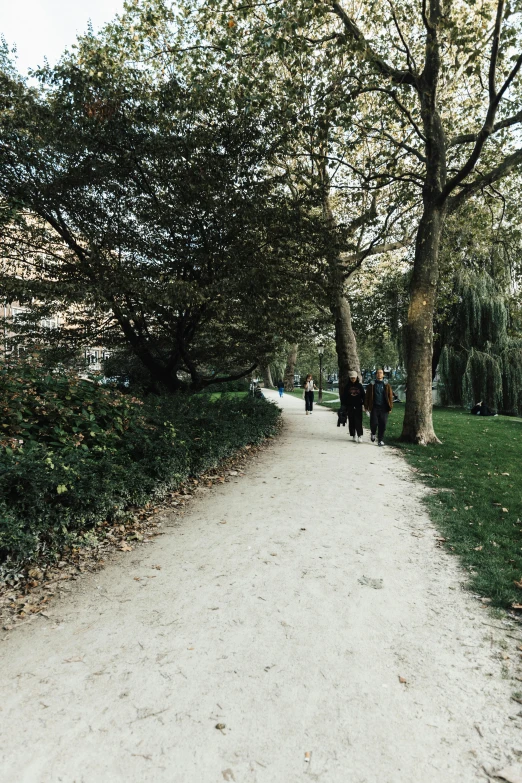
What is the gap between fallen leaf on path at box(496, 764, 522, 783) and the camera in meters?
2.06

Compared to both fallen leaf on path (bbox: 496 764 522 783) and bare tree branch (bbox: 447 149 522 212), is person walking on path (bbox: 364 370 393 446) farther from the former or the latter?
fallen leaf on path (bbox: 496 764 522 783)

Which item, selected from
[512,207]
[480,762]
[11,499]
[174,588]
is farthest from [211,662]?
[512,207]

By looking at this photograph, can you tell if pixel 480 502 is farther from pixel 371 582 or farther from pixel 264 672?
pixel 264 672

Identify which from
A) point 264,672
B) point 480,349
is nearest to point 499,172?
point 264,672

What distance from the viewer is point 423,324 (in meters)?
11.4

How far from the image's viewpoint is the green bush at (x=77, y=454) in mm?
3926

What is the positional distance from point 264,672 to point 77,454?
Answer: 2.91 meters

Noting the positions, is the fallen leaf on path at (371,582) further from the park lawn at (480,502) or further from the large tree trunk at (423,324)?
the large tree trunk at (423,324)

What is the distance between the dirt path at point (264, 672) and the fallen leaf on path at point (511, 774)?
2.4 inches

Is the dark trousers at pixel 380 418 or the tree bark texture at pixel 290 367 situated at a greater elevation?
the tree bark texture at pixel 290 367

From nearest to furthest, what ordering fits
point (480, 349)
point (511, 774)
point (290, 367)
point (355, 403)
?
point (511, 774), point (355, 403), point (480, 349), point (290, 367)

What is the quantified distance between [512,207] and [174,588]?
46.9ft

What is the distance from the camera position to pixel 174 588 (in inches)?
157

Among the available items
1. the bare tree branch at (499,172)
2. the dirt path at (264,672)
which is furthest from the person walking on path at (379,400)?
the dirt path at (264,672)
